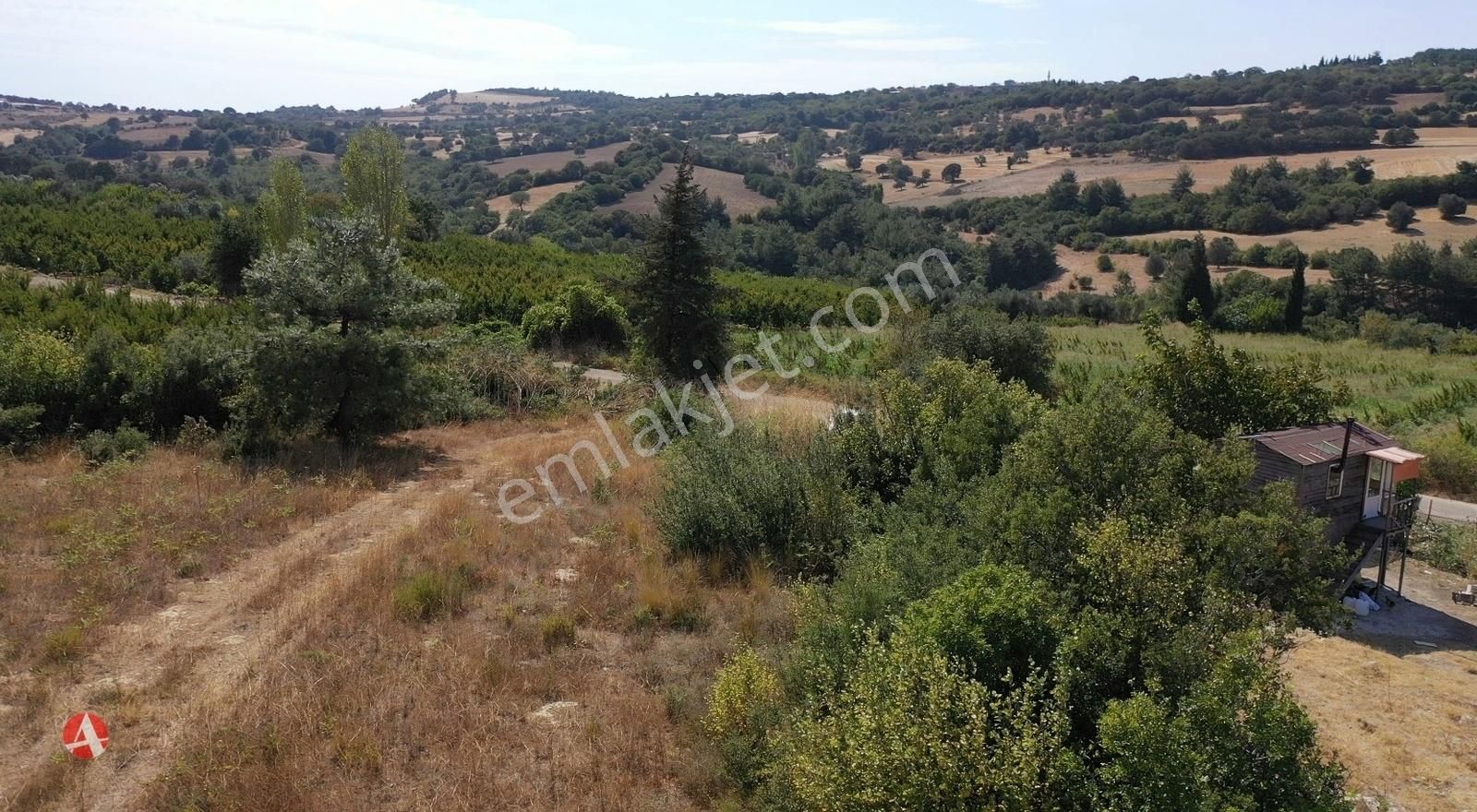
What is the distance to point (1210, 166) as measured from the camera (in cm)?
8500

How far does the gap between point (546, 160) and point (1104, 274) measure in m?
71.8

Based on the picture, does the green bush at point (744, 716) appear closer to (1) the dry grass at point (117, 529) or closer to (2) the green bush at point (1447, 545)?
(1) the dry grass at point (117, 529)

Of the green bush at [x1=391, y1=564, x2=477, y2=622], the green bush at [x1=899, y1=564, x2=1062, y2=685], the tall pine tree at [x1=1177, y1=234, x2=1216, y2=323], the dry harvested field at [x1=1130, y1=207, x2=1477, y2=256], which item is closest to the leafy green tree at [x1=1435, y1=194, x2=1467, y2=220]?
the dry harvested field at [x1=1130, y1=207, x2=1477, y2=256]

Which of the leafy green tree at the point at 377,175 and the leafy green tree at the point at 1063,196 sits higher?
the leafy green tree at the point at 377,175

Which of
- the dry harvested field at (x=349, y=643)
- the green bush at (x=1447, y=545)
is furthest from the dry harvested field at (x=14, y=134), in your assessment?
A: the green bush at (x=1447, y=545)

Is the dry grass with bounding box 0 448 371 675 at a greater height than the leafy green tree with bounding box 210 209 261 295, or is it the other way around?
the leafy green tree with bounding box 210 209 261 295

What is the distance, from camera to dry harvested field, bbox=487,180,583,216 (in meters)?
80.2

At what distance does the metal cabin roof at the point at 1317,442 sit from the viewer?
9523 mm

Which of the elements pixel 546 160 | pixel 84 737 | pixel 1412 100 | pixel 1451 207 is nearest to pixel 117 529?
pixel 84 737

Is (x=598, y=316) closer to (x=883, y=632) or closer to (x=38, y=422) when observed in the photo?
(x=38, y=422)

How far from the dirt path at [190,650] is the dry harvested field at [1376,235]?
6184cm

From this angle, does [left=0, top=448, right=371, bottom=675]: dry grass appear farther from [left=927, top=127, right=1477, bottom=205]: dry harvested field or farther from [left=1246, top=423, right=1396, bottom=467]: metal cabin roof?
[left=927, top=127, right=1477, bottom=205]: dry harvested field

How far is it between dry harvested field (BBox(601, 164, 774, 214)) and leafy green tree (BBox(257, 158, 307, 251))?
4565 centimetres

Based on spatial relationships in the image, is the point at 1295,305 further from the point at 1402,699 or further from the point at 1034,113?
the point at 1034,113
